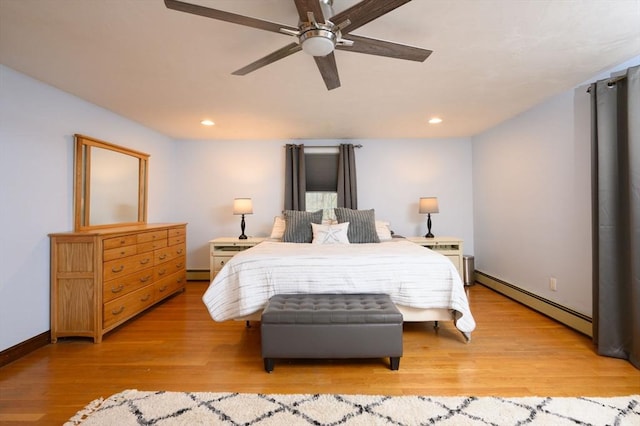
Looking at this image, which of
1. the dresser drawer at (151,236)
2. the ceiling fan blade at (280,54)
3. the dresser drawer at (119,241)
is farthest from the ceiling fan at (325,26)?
the dresser drawer at (151,236)

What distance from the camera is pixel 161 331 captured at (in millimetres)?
2717

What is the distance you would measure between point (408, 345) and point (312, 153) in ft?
10.2

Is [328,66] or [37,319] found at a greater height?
[328,66]

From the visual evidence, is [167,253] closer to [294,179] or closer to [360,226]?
[294,179]

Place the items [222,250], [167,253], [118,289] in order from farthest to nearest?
1. [222,250]
2. [167,253]
3. [118,289]

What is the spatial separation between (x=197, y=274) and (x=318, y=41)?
4.11 metres

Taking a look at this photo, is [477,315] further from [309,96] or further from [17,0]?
[17,0]

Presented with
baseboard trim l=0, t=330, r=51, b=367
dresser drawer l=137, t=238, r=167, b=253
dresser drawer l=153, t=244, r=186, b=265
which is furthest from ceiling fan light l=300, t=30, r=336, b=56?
baseboard trim l=0, t=330, r=51, b=367

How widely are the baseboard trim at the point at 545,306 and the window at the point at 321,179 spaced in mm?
2531

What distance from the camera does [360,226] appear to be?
11.9 feet

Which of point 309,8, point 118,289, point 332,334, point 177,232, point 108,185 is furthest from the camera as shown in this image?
point 177,232

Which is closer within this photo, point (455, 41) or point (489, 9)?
point (489, 9)

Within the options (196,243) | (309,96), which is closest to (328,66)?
(309,96)

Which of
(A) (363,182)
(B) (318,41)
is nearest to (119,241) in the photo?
(B) (318,41)
